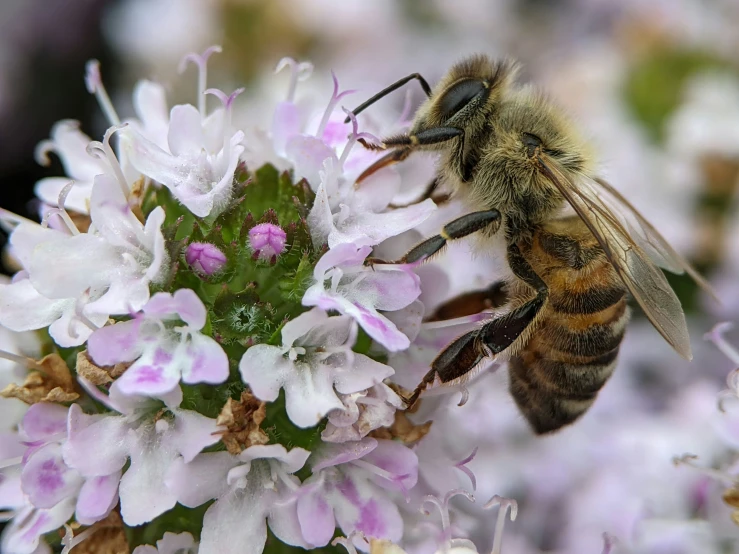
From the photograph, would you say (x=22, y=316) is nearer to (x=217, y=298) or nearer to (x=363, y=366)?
(x=217, y=298)

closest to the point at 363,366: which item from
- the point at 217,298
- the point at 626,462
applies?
the point at 217,298

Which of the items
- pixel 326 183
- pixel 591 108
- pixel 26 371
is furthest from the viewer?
pixel 591 108

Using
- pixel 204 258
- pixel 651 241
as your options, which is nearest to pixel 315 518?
pixel 204 258

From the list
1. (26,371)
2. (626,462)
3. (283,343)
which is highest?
(283,343)

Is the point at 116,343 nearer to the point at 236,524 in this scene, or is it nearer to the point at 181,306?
the point at 181,306

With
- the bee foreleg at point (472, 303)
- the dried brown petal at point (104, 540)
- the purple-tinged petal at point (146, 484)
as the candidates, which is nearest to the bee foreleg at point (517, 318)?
the bee foreleg at point (472, 303)

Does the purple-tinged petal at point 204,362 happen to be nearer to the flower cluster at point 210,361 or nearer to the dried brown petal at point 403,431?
the flower cluster at point 210,361

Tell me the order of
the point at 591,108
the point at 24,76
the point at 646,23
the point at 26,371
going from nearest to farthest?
the point at 26,371, the point at 591,108, the point at 646,23, the point at 24,76
